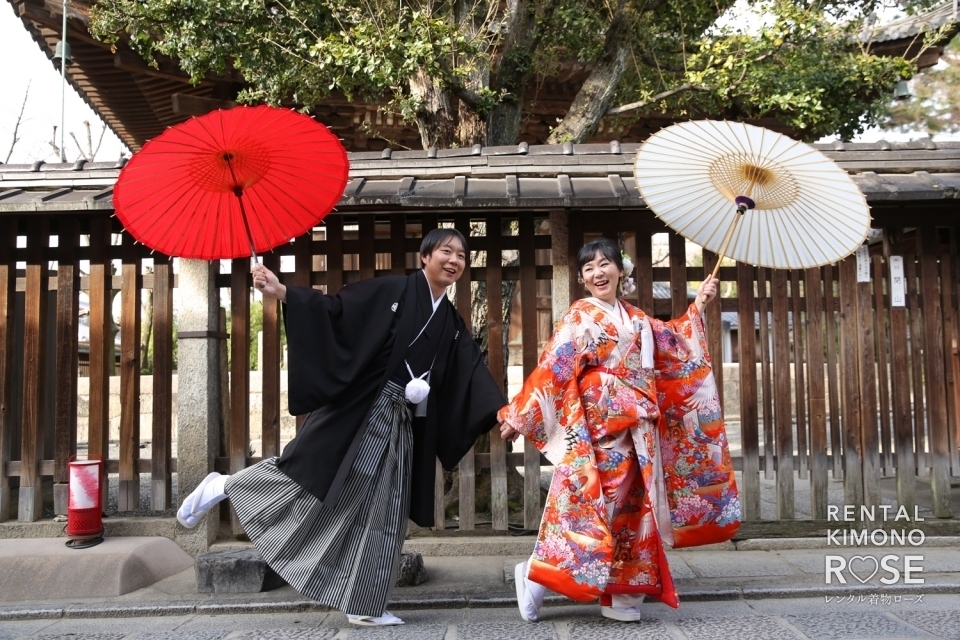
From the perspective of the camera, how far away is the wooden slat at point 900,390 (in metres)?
5.75

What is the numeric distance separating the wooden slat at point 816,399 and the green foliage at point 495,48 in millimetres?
2730

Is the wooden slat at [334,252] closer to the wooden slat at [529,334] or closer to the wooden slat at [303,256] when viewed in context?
the wooden slat at [303,256]

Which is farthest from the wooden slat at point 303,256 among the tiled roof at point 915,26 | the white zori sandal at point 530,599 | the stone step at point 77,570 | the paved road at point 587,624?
the tiled roof at point 915,26

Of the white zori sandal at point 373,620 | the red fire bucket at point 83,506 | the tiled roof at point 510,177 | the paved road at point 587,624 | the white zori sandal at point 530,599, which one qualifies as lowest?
the paved road at point 587,624

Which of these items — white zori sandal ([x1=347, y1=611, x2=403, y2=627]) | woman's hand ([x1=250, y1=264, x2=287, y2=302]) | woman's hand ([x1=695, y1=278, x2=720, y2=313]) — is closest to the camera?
woman's hand ([x1=250, y1=264, x2=287, y2=302])

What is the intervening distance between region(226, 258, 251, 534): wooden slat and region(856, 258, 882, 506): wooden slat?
14.5ft

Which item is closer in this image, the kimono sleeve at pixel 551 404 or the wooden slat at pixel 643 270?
the kimono sleeve at pixel 551 404

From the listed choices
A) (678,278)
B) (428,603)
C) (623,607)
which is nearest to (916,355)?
(678,278)

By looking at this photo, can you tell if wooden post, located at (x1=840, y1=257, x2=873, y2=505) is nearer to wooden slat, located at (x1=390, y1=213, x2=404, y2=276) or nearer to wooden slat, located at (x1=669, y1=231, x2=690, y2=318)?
wooden slat, located at (x1=669, y1=231, x2=690, y2=318)

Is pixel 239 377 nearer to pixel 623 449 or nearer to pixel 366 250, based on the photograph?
pixel 366 250

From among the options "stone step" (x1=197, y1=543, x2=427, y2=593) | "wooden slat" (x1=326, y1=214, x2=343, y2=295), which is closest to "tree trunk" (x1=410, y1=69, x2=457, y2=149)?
"wooden slat" (x1=326, y1=214, x2=343, y2=295)

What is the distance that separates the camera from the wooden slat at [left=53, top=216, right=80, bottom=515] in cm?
570

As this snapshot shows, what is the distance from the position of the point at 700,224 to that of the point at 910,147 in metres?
2.79

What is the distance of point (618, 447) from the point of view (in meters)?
4.12
